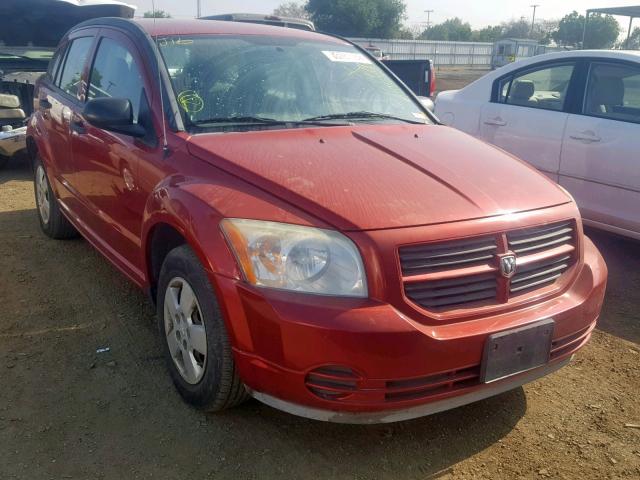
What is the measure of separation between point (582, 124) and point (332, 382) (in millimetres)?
3754

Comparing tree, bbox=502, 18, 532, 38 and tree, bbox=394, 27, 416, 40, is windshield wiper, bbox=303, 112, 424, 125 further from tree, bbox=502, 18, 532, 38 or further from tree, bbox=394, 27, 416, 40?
tree, bbox=502, 18, 532, 38

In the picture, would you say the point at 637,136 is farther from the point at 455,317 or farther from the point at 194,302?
the point at 194,302

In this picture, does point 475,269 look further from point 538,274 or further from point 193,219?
point 193,219

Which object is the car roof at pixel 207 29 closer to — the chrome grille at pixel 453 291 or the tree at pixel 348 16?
the chrome grille at pixel 453 291

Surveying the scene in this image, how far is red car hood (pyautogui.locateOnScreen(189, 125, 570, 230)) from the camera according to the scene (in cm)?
239

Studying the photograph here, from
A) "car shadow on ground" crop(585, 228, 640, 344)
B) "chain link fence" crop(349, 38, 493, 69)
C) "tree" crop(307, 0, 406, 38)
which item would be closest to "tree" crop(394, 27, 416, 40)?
"tree" crop(307, 0, 406, 38)

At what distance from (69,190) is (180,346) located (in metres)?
2.06

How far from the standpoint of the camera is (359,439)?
8.77 feet

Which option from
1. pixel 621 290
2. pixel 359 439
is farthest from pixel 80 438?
pixel 621 290

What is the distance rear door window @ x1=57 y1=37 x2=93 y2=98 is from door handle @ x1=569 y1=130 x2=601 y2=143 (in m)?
3.76

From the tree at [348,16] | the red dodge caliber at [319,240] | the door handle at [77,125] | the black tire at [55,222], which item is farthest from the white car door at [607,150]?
the tree at [348,16]

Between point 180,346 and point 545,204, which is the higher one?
point 545,204

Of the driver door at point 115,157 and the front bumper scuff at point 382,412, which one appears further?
the driver door at point 115,157

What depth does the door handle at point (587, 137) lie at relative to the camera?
491 centimetres
